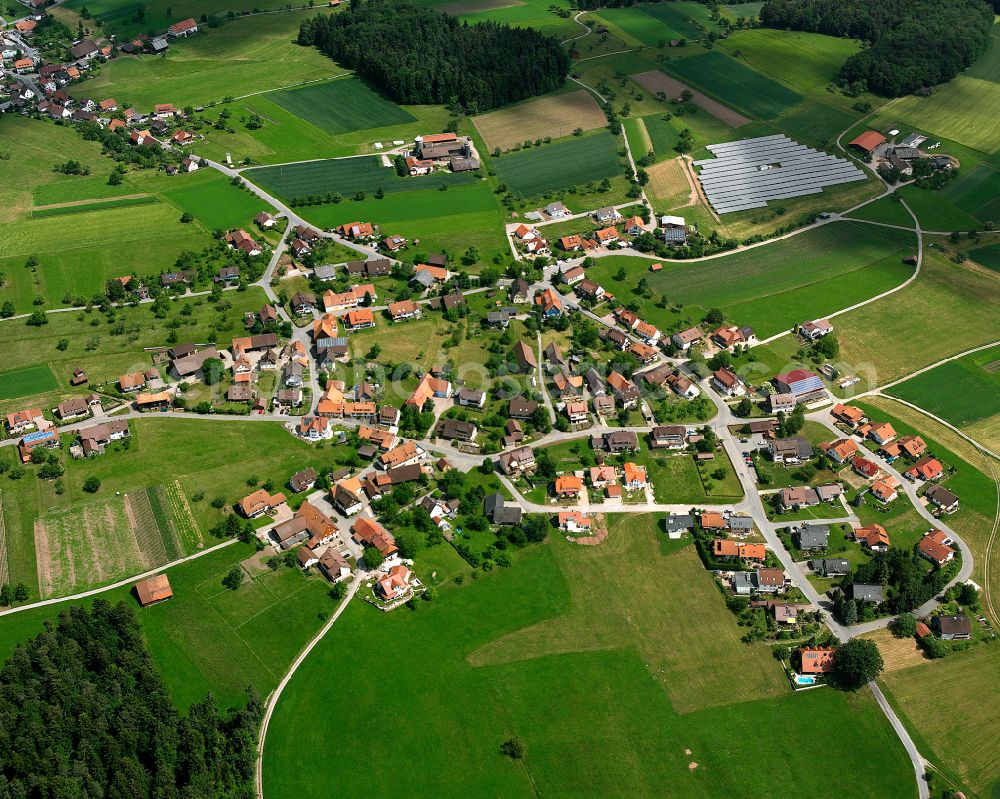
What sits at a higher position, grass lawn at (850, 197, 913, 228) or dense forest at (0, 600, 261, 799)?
grass lawn at (850, 197, 913, 228)

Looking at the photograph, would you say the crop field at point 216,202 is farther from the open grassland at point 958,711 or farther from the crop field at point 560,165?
the open grassland at point 958,711

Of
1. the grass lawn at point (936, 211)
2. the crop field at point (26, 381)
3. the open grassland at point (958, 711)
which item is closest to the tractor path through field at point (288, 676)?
the open grassland at point (958, 711)

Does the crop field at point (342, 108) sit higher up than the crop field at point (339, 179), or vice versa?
the crop field at point (342, 108)

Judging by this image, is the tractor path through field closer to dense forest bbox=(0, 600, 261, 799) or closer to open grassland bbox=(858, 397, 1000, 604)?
dense forest bbox=(0, 600, 261, 799)

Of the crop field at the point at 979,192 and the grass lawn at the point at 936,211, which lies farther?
the crop field at the point at 979,192

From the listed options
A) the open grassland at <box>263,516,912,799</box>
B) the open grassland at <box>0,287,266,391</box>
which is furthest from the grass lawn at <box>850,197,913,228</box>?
the open grassland at <box>0,287,266,391</box>

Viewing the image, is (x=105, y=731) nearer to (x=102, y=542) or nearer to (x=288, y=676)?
(x=288, y=676)

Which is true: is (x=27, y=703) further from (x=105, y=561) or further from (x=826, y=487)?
(x=826, y=487)

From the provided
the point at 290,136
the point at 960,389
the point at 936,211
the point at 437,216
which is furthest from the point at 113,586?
the point at 936,211
